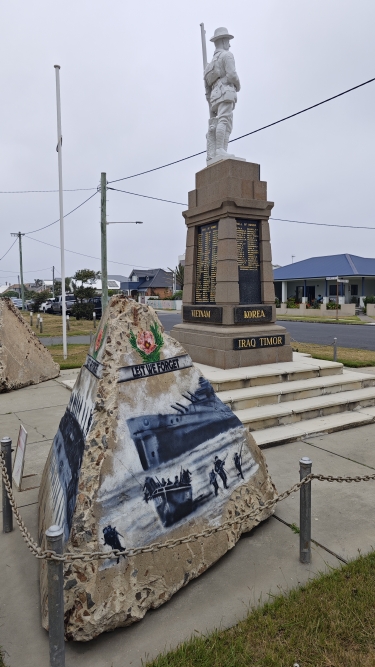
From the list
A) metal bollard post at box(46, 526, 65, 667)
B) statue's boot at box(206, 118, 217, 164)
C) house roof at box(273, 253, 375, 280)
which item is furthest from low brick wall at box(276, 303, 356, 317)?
metal bollard post at box(46, 526, 65, 667)

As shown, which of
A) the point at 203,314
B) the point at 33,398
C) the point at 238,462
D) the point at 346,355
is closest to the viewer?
the point at 238,462

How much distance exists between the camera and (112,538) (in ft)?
8.87

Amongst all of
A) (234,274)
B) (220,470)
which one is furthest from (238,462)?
(234,274)

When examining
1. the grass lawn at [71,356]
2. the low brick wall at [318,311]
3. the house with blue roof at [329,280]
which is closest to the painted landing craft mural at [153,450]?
the grass lawn at [71,356]

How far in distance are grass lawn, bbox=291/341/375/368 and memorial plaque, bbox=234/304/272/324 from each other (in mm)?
3221

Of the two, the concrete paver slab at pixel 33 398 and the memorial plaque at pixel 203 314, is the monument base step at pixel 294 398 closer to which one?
the memorial plaque at pixel 203 314

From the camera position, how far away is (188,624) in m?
2.68

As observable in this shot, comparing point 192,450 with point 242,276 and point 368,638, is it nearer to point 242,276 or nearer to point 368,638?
point 368,638

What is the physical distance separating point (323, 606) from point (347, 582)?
327mm

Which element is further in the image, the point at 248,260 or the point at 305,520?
the point at 248,260

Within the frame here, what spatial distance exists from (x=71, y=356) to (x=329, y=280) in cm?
3467

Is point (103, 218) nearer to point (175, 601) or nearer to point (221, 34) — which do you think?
point (221, 34)

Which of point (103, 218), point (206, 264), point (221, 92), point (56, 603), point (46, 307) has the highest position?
point (221, 92)

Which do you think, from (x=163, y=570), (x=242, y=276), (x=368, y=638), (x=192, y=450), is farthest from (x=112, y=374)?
(x=242, y=276)
